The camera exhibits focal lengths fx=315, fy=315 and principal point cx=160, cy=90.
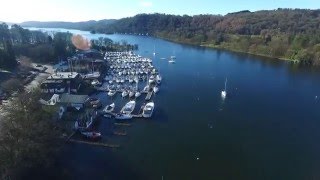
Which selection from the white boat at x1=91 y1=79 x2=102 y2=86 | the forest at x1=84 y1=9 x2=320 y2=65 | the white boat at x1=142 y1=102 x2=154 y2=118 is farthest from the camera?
the forest at x1=84 y1=9 x2=320 y2=65

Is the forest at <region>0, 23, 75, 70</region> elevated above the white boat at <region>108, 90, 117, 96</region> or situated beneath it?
elevated above

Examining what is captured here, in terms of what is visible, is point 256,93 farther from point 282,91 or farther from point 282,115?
point 282,115

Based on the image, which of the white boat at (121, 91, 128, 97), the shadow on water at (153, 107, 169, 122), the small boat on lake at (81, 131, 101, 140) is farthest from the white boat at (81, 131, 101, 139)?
the white boat at (121, 91, 128, 97)

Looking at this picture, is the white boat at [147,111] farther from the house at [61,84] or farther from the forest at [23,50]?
the forest at [23,50]

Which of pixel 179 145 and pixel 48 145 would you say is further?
pixel 179 145

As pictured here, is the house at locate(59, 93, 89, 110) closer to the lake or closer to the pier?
the lake

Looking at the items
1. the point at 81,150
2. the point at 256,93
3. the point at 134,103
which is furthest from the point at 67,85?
the point at 256,93

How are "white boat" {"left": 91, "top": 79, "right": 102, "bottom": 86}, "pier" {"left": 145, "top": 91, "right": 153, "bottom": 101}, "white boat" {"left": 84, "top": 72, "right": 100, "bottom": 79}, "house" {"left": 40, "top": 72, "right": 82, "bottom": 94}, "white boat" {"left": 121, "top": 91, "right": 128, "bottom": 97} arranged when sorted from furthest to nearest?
"white boat" {"left": 84, "top": 72, "right": 100, "bottom": 79}
"white boat" {"left": 91, "top": 79, "right": 102, "bottom": 86}
"white boat" {"left": 121, "top": 91, "right": 128, "bottom": 97}
"pier" {"left": 145, "top": 91, "right": 153, "bottom": 101}
"house" {"left": 40, "top": 72, "right": 82, "bottom": 94}

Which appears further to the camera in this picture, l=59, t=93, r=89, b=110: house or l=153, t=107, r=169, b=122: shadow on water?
l=153, t=107, r=169, b=122: shadow on water
